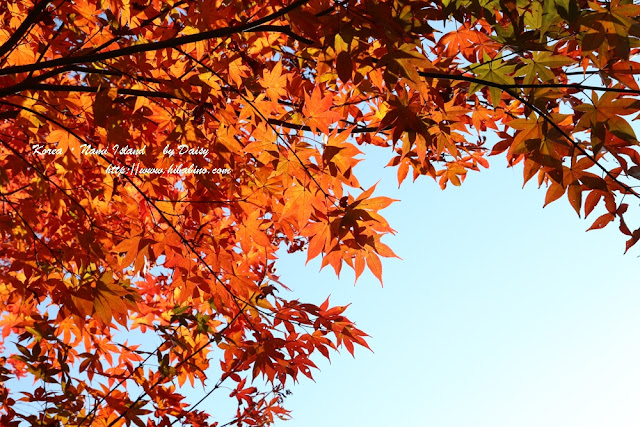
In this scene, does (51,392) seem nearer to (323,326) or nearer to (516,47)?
(323,326)

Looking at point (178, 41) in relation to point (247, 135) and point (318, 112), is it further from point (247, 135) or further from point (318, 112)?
point (247, 135)

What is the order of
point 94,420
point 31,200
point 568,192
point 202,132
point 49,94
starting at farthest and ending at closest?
point 31,200, point 94,420, point 202,132, point 49,94, point 568,192

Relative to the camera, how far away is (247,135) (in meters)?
3.12

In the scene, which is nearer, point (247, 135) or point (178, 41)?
point (178, 41)

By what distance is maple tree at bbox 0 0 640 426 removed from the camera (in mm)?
1682

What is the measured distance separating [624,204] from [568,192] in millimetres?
247

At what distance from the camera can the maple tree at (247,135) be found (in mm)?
1682

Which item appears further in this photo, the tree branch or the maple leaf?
the maple leaf

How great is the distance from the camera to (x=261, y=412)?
3.59m

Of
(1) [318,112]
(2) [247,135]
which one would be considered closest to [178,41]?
(1) [318,112]

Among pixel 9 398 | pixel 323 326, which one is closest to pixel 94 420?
pixel 9 398

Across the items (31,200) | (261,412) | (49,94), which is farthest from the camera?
(261,412)

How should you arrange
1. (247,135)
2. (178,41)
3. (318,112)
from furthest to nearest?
(247,135) < (318,112) < (178,41)

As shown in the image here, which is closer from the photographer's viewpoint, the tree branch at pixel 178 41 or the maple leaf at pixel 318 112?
the tree branch at pixel 178 41
